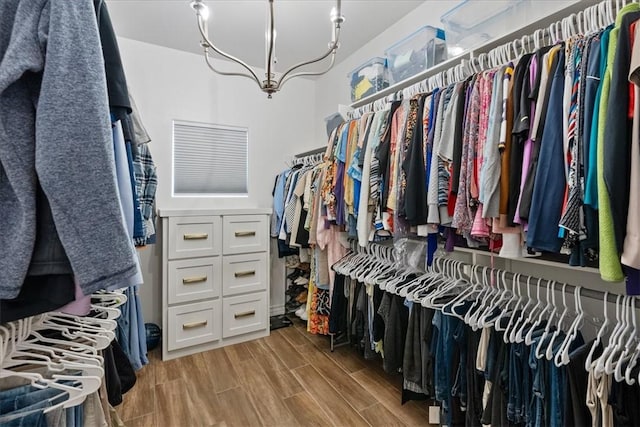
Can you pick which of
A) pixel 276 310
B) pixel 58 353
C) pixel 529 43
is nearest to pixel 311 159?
pixel 276 310

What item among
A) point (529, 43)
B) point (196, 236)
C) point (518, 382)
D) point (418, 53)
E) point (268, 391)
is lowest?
point (268, 391)

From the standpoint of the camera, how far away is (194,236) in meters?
2.50

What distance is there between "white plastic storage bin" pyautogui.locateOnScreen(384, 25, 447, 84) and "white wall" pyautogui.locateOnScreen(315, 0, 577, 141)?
0.31m

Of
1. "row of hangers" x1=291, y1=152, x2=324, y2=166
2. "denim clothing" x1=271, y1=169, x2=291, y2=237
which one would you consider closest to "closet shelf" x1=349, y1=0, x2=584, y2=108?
"row of hangers" x1=291, y1=152, x2=324, y2=166

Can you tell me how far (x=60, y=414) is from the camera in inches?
28.8

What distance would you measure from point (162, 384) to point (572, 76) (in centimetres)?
266

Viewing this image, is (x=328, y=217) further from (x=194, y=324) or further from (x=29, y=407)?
(x=29, y=407)

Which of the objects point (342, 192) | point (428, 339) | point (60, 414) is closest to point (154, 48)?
point (342, 192)

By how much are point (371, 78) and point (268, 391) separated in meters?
2.22

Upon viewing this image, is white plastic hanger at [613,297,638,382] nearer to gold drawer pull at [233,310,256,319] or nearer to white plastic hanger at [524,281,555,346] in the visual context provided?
white plastic hanger at [524,281,555,346]

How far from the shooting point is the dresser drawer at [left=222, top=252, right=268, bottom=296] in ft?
8.65

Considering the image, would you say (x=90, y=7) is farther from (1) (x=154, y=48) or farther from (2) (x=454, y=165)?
(1) (x=154, y=48)

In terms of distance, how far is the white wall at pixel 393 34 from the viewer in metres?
1.42

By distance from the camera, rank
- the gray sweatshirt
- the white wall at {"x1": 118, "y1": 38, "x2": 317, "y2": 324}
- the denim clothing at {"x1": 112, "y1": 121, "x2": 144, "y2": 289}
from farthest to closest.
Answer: the white wall at {"x1": 118, "y1": 38, "x2": 317, "y2": 324} → the denim clothing at {"x1": 112, "y1": 121, "x2": 144, "y2": 289} → the gray sweatshirt
